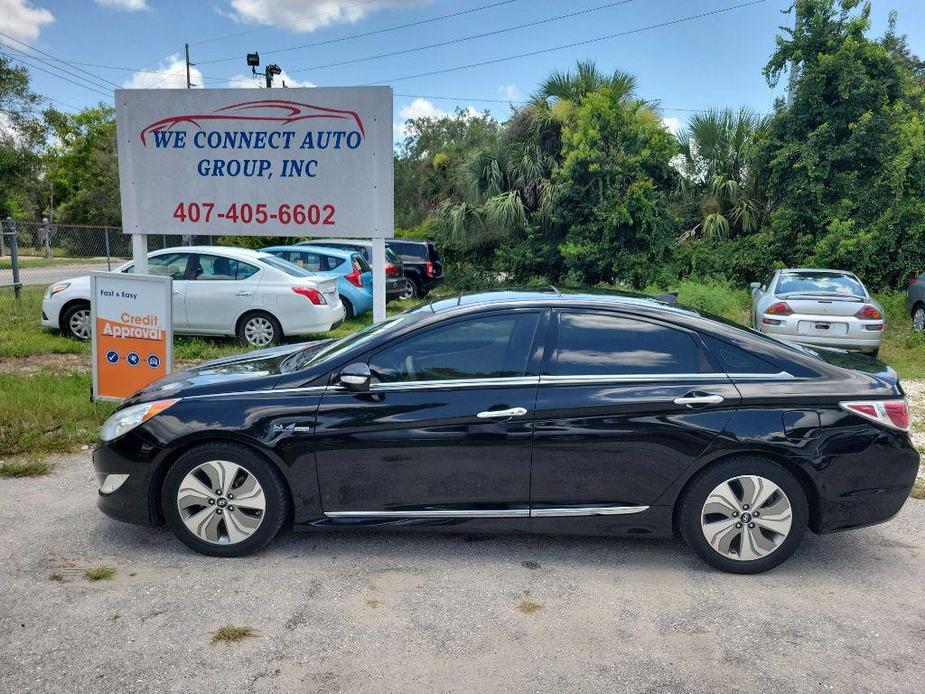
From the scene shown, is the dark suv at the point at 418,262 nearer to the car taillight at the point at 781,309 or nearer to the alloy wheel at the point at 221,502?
the car taillight at the point at 781,309

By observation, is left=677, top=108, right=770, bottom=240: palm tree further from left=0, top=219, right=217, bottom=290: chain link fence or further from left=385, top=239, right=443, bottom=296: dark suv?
left=0, top=219, right=217, bottom=290: chain link fence

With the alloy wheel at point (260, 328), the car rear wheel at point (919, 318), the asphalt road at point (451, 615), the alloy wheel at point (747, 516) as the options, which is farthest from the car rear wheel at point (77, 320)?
the car rear wheel at point (919, 318)

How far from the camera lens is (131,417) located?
3.96 metres

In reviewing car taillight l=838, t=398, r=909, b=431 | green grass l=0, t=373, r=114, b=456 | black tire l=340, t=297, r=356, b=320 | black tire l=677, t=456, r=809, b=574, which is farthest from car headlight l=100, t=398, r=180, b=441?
black tire l=340, t=297, r=356, b=320

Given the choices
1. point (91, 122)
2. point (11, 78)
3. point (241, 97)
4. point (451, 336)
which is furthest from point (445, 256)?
point (91, 122)

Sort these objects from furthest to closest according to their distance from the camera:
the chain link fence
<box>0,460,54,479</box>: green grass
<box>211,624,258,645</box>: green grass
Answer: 1. the chain link fence
2. <box>0,460,54,479</box>: green grass
3. <box>211,624,258,645</box>: green grass

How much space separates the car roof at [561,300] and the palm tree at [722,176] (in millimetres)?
14291

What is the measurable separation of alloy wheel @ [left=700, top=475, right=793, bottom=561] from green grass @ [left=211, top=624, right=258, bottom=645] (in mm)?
2314

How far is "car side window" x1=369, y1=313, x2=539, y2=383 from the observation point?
386 centimetres

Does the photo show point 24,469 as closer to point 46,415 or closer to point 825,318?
point 46,415

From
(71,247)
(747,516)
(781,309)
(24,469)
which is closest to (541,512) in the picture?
(747,516)

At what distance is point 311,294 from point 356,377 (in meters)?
6.87

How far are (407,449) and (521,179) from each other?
15.4m

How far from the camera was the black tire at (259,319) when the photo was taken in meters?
10.3
